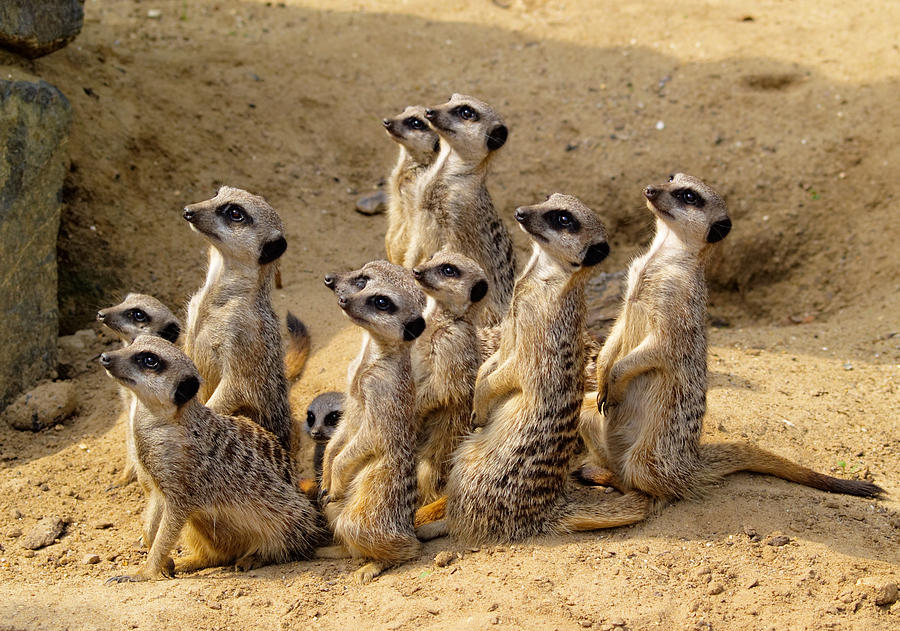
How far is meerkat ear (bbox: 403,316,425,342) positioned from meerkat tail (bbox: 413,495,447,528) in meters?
0.77

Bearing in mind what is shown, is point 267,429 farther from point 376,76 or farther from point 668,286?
point 376,76

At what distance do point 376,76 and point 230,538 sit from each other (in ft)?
15.7

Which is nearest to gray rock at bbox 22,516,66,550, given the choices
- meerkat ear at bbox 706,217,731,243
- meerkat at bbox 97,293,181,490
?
meerkat at bbox 97,293,181,490

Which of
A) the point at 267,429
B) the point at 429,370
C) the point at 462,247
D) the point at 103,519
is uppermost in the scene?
the point at 462,247

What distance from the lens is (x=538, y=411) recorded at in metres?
3.68

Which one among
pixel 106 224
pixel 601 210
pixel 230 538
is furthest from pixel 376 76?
pixel 230 538

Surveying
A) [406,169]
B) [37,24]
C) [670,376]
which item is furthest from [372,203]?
[670,376]

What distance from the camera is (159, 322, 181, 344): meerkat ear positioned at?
404 cm

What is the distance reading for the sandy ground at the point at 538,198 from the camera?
331 cm

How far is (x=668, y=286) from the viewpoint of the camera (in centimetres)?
393

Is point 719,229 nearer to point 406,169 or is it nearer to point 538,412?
point 538,412

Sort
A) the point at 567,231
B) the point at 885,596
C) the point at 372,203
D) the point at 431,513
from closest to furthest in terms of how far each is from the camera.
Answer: the point at 885,596, the point at 567,231, the point at 431,513, the point at 372,203

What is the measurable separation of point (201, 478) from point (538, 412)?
1336 mm

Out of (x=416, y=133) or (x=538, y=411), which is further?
(x=416, y=133)
